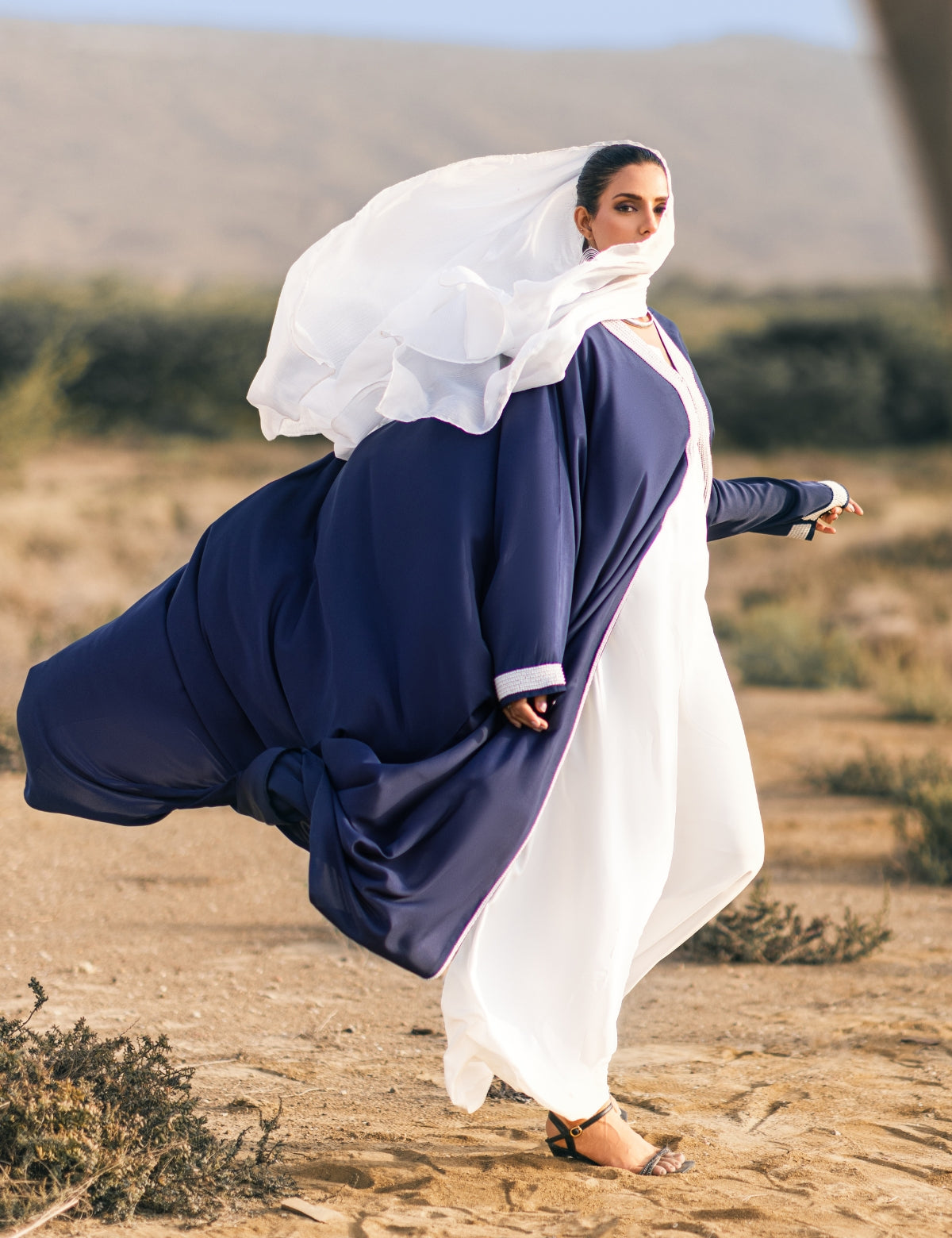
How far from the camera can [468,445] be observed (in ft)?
10.00

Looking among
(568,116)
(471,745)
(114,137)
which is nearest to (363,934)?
(471,745)

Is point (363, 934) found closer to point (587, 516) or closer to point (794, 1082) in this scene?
point (587, 516)

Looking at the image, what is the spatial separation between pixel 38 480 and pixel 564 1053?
15088 millimetres

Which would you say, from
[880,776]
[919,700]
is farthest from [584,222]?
[919,700]

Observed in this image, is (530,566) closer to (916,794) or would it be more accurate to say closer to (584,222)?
(584,222)

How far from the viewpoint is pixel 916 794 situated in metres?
6.98

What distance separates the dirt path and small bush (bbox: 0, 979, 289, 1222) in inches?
3.2

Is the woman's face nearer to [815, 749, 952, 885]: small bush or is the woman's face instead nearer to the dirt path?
the dirt path

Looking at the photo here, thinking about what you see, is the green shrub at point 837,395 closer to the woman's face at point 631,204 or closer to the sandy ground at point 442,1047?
the sandy ground at point 442,1047

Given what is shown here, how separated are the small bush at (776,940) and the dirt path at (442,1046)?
0.29ft

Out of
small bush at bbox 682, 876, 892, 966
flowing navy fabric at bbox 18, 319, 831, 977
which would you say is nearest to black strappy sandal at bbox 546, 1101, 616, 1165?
flowing navy fabric at bbox 18, 319, 831, 977

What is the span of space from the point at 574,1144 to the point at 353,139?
127124mm

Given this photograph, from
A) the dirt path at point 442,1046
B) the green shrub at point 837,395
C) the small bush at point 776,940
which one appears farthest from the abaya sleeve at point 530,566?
the green shrub at point 837,395

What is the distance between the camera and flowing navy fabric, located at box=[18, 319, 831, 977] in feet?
9.49
